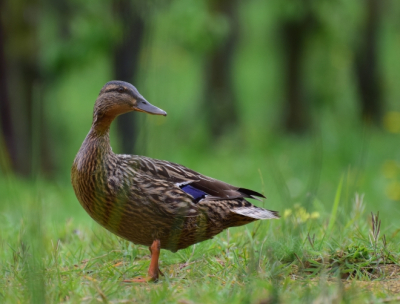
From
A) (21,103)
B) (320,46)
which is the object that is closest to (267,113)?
(320,46)

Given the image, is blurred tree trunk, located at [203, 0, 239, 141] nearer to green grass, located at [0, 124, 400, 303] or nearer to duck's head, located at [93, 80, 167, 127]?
green grass, located at [0, 124, 400, 303]

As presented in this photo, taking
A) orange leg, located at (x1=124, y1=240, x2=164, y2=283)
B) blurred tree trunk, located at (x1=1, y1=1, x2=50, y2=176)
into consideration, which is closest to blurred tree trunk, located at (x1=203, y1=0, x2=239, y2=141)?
blurred tree trunk, located at (x1=1, y1=1, x2=50, y2=176)

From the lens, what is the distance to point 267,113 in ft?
71.2

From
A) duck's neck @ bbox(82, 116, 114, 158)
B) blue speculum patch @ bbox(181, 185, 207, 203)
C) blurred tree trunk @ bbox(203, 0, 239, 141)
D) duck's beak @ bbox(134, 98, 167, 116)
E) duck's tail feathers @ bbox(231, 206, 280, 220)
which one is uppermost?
duck's beak @ bbox(134, 98, 167, 116)

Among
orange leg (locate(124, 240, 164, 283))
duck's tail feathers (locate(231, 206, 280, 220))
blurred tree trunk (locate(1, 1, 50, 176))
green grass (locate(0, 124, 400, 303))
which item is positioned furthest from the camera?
blurred tree trunk (locate(1, 1, 50, 176))

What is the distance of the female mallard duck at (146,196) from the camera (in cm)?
384

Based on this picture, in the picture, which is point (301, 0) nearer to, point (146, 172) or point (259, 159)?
point (259, 159)

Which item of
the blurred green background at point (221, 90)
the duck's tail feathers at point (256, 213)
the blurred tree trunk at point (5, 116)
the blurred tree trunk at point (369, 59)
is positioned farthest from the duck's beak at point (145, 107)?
the blurred tree trunk at point (369, 59)

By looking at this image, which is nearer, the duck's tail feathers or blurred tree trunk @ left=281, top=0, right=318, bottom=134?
the duck's tail feathers

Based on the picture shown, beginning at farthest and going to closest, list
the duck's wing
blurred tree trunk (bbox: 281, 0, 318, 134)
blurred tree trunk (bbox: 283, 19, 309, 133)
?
blurred tree trunk (bbox: 283, 19, 309, 133) → blurred tree trunk (bbox: 281, 0, 318, 134) → the duck's wing

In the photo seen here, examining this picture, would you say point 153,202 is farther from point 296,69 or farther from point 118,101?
point 296,69

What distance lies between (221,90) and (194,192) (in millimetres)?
12832

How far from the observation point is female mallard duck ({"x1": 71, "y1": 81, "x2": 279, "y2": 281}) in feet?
12.6

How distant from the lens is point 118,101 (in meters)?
A: 4.11
